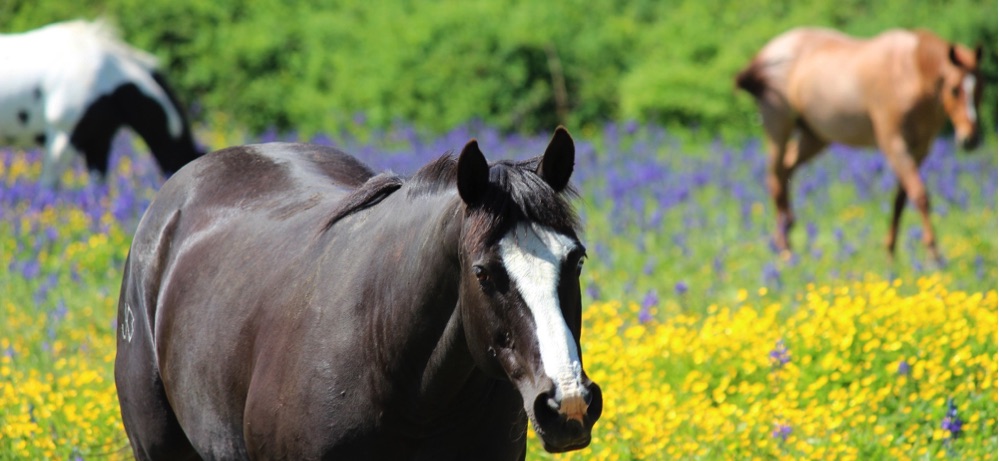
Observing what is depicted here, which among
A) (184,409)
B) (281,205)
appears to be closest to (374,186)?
(281,205)

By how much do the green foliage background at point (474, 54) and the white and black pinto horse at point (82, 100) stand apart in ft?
14.7

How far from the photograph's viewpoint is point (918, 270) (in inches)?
327

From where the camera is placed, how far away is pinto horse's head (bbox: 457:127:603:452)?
8.57ft

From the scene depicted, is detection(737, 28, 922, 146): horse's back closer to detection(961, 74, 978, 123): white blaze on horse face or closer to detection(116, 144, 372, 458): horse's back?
detection(961, 74, 978, 123): white blaze on horse face

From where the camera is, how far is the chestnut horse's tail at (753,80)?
1113 centimetres

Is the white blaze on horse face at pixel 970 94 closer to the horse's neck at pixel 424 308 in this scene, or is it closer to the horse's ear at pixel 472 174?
the horse's neck at pixel 424 308

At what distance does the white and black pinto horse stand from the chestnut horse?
15.9 ft

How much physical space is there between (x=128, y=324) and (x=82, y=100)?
5.60 m

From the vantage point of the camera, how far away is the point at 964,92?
9172 mm

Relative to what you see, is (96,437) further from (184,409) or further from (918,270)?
(918,270)

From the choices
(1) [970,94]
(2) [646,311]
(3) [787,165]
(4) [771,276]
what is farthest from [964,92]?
(2) [646,311]

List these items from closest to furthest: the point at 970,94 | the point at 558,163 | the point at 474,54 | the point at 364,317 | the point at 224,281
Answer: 1. the point at 558,163
2. the point at 364,317
3. the point at 224,281
4. the point at 970,94
5. the point at 474,54

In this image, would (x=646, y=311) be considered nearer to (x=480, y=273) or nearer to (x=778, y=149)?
(x=480, y=273)

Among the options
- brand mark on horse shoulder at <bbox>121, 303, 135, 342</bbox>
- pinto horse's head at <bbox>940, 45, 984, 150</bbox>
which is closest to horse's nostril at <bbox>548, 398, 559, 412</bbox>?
brand mark on horse shoulder at <bbox>121, 303, 135, 342</bbox>
